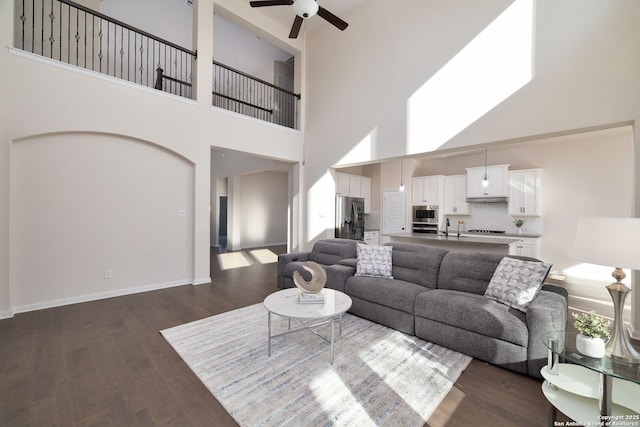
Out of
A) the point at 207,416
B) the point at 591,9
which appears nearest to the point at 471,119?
the point at 591,9

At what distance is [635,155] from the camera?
2.74m

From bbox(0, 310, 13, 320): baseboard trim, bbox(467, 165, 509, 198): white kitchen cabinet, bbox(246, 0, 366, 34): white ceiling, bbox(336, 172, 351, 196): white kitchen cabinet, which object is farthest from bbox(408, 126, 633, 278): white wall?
bbox(0, 310, 13, 320): baseboard trim

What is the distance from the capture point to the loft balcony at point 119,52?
13.3ft

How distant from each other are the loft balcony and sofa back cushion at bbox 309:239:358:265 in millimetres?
3272

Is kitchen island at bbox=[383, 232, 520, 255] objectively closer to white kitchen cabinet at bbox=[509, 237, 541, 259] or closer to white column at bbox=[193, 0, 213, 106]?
white kitchen cabinet at bbox=[509, 237, 541, 259]

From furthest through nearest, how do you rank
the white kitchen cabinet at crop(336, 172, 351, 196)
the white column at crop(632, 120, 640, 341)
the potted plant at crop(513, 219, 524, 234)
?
the white kitchen cabinet at crop(336, 172, 351, 196), the potted plant at crop(513, 219, 524, 234), the white column at crop(632, 120, 640, 341)

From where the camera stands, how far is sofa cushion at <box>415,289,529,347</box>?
7.00 ft

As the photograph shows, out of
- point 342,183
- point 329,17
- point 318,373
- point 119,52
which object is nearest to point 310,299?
point 318,373

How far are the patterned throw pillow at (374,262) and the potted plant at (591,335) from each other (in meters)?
1.98

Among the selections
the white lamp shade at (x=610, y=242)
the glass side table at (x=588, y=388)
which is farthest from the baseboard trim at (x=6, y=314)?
the white lamp shade at (x=610, y=242)

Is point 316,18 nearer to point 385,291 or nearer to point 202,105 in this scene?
point 202,105

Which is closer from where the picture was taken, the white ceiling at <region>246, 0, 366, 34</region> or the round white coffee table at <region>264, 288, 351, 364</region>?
the round white coffee table at <region>264, 288, 351, 364</region>

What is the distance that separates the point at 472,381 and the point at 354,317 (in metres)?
1.43

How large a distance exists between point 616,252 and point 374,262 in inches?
90.8
